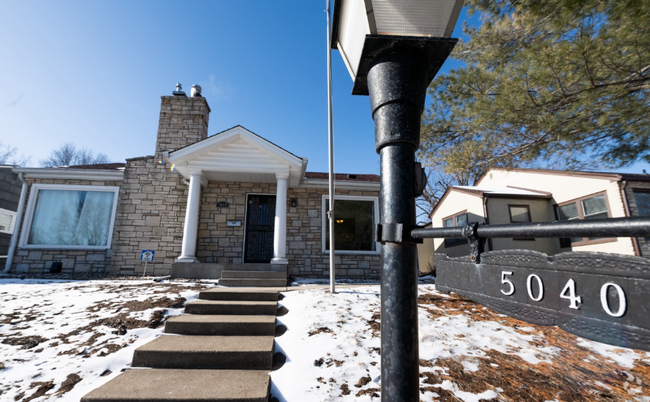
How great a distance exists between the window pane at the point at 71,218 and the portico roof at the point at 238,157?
296 centimetres

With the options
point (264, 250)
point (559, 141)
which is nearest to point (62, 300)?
point (264, 250)

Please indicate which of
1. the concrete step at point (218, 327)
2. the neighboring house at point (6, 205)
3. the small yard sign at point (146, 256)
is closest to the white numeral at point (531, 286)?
the concrete step at point (218, 327)

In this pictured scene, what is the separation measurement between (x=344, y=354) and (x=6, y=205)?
1754 centimetres

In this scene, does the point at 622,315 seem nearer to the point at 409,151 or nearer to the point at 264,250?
the point at 409,151

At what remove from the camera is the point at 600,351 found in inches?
131

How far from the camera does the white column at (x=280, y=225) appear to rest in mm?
7711

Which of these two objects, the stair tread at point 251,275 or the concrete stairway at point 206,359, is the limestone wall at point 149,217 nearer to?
the stair tread at point 251,275

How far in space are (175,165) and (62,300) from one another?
402 centimetres

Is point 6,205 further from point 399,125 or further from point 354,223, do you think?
point 399,125

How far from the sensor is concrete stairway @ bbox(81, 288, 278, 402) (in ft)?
8.64

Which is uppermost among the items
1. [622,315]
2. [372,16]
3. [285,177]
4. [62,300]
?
[285,177]

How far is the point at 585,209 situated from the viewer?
9891mm

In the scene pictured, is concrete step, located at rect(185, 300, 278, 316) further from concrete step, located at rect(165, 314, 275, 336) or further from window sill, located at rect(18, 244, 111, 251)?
window sill, located at rect(18, 244, 111, 251)

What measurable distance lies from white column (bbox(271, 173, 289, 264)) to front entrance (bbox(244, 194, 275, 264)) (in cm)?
119
